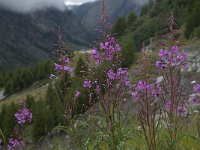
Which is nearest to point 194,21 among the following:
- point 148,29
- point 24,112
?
point 148,29

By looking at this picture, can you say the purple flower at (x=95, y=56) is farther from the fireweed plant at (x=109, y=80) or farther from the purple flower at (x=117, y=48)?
the purple flower at (x=117, y=48)

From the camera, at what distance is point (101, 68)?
4.57 m

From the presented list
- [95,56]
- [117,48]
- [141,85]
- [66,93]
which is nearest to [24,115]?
[66,93]

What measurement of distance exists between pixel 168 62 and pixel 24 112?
2.77 meters

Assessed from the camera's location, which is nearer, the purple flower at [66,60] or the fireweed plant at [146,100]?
the fireweed plant at [146,100]

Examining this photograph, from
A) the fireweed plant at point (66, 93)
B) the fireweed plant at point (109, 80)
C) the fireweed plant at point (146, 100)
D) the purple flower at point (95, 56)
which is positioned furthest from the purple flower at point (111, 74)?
the fireweed plant at point (66, 93)

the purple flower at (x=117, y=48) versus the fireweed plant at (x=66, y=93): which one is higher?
the purple flower at (x=117, y=48)

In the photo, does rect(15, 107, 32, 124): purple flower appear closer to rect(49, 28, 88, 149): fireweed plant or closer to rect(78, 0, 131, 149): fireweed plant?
rect(49, 28, 88, 149): fireweed plant

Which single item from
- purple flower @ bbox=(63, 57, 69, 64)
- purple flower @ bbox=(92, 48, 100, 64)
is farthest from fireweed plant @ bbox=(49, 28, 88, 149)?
purple flower @ bbox=(92, 48, 100, 64)

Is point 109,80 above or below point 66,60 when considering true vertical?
below

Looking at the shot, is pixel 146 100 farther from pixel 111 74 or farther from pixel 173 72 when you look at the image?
pixel 111 74

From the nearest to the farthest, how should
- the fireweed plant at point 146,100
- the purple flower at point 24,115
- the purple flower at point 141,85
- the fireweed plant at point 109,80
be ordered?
the fireweed plant at point 146,100, the purple flower at point 141,85, the fireweed plant at point 109,80, the purple flower at point 24,115

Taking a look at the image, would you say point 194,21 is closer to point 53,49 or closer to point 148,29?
point 148,29

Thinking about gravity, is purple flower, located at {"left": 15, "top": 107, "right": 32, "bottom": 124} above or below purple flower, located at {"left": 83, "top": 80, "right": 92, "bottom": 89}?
below
